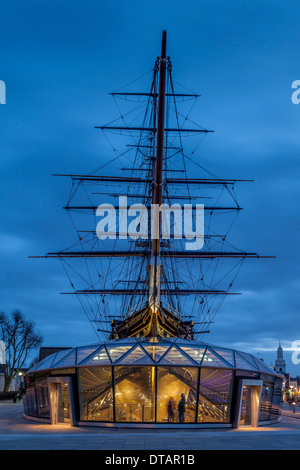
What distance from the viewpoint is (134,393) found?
23688 mm

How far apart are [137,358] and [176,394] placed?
232 centimetres

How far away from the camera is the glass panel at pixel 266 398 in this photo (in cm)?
2666

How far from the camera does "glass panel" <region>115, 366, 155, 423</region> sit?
23609 mm

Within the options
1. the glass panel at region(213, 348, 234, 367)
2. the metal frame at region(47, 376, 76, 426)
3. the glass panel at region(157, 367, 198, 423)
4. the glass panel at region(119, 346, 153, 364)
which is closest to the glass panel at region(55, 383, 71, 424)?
the metal frame at region(47, 376, 76, 426)

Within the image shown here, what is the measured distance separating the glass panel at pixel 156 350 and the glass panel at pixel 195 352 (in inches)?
34.0

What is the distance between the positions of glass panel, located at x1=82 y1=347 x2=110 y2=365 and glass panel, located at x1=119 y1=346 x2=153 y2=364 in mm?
815

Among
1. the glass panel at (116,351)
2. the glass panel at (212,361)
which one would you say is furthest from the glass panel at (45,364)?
the glass panel at (212,361)

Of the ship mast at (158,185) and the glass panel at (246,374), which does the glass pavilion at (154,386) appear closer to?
the glass panel at (246,374)

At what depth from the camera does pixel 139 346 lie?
2522 centimetres

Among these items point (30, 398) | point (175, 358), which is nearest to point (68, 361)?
point (175, 358)

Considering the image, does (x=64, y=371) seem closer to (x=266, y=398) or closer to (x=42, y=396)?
(x=42, y=396)
